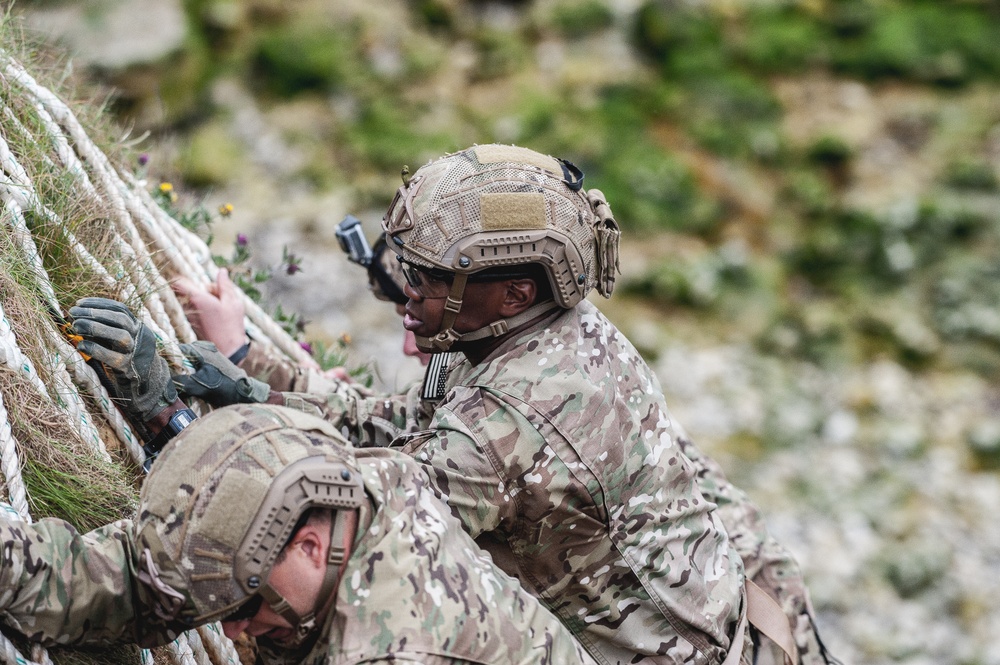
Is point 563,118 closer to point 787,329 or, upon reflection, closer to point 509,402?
point 787,329

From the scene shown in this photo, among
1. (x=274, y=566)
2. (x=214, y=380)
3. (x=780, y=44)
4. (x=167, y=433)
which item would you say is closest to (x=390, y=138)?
(x=780, y=44)

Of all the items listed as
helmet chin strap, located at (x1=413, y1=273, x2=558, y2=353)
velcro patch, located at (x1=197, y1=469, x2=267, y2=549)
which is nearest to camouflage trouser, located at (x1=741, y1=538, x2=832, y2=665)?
helmet chin strap, located at (x1=413, y1=273, x2=558, y2=353)

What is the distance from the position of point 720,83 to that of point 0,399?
990 cm

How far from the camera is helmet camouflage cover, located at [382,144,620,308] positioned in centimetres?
321

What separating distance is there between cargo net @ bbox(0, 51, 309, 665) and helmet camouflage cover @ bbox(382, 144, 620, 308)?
837mm

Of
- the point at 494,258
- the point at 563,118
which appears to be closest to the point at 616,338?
the point at 494,258

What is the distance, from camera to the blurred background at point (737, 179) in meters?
9.12

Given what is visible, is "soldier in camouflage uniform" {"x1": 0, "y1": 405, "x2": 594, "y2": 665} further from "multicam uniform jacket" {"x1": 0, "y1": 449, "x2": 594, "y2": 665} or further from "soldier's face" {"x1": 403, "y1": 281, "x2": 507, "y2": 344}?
"soldier's face" {"x1": 403, "y1": 281, "x2": 507, "y2": 344}

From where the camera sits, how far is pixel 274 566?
94.3 inches

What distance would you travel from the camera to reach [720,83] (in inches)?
454

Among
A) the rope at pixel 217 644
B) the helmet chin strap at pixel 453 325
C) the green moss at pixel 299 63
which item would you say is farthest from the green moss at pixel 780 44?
the rope at pixel 217 644

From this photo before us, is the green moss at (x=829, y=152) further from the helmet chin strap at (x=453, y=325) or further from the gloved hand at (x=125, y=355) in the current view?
the gloved hand at (x=125, y=355)

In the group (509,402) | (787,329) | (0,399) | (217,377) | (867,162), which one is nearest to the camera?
(0,399)

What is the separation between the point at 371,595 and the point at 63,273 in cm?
144
